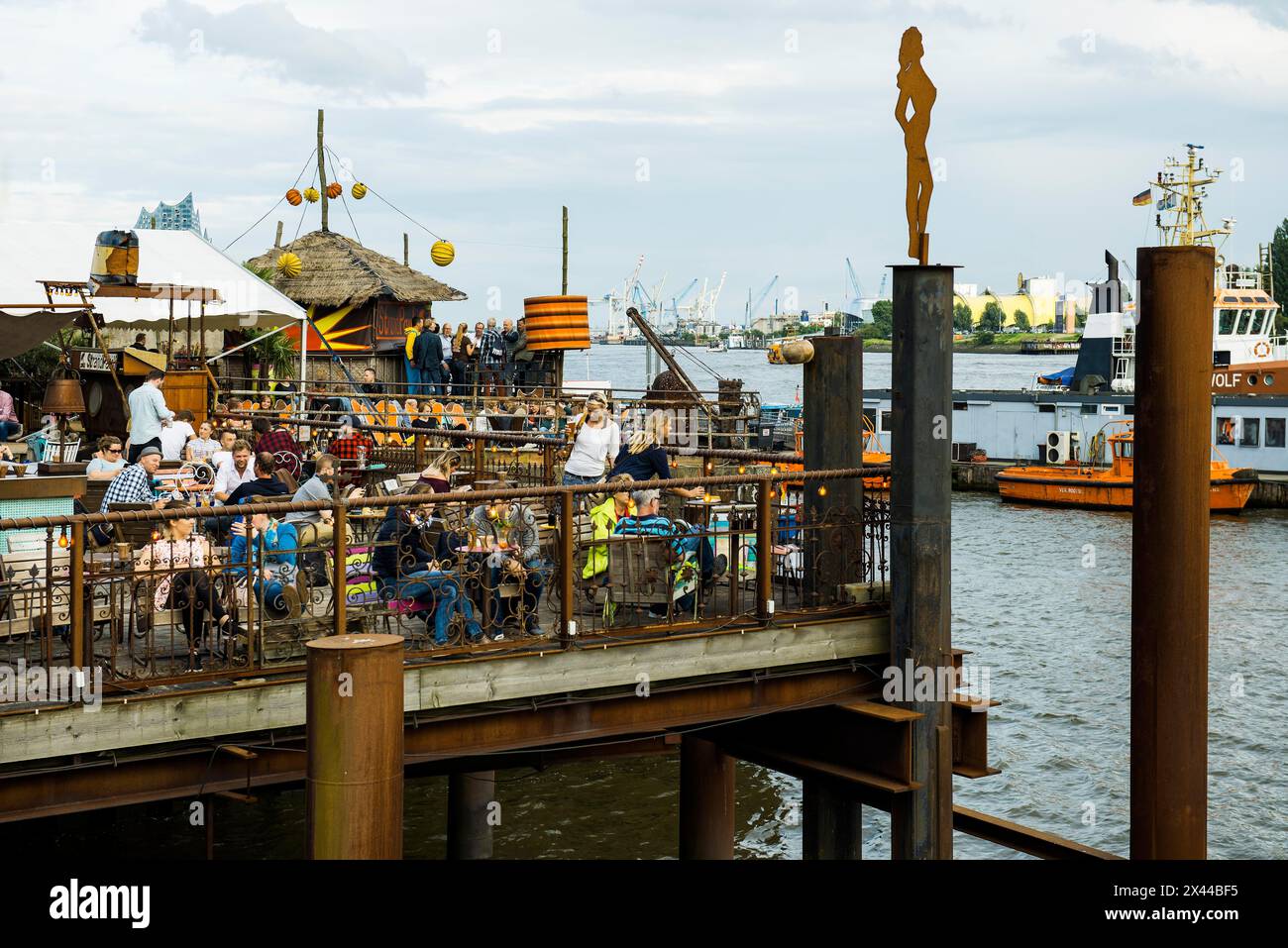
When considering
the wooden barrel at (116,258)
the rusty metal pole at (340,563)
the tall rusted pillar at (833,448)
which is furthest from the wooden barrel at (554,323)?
the rusty metal pole at (340,563)

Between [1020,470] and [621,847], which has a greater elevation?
[1020,470]

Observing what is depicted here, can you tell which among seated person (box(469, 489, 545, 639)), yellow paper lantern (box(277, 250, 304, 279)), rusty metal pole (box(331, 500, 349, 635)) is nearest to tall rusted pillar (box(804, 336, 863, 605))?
seated person (box(469, 489, 545, 639))

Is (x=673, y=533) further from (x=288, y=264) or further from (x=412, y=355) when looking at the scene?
(x=288, y=264)

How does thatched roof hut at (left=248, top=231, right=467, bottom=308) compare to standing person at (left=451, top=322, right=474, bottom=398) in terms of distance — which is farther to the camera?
thatched roof hut at (left=248, top=231, right=467, bottom=308)

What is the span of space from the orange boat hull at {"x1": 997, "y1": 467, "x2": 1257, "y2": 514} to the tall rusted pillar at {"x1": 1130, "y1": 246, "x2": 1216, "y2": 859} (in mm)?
46271

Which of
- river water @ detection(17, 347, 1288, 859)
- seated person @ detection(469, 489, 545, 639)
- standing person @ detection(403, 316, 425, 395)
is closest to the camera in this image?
seated person @ detection(469, 489, 545, 639)

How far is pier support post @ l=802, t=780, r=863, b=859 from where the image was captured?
11828 millimetres

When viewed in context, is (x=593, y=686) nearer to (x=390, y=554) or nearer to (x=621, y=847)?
(x=390, y=554)

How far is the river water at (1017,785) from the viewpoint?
19.4 metres

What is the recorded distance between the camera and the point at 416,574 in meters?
9.97

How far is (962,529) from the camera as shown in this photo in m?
51.5

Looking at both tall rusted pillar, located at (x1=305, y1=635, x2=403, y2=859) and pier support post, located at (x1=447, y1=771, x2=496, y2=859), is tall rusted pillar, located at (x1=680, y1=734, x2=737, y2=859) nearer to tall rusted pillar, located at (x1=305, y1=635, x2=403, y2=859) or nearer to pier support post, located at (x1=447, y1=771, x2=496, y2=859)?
pier support post, located at (x1=447, y1=771, x2=496, y2=859)
